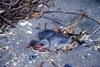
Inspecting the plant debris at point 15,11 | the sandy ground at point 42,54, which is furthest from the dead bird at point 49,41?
the plant debris at point 15,11

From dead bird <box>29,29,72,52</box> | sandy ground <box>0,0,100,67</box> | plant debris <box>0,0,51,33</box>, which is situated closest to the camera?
sandy ground <box>0,0,100,67</box>

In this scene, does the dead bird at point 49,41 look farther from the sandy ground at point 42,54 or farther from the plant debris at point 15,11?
the plant debris at point 15,11

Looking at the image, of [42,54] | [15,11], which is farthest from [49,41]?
[15,11]

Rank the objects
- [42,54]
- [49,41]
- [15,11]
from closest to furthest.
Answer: [42,54], [49,41], [15,11]

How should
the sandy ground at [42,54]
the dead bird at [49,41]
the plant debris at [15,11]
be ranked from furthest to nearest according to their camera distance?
1. the plant debris at [15,11]
2. the dead bird at [49,41]
3. the sandy ground at [42,54]

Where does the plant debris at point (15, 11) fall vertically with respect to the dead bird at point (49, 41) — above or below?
above

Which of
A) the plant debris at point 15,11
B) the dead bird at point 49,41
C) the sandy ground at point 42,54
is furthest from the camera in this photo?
the plant debris at point 15,11

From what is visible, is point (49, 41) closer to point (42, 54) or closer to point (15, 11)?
point (42, 54)

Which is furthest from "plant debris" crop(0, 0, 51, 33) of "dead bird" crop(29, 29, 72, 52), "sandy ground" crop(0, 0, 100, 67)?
"dead bird" crop(29, 29, 72, 52)

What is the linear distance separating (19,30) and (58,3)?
740 millimetres

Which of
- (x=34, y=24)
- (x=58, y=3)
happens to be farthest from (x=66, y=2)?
(x=34, y=24)

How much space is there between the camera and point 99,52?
2.50 m

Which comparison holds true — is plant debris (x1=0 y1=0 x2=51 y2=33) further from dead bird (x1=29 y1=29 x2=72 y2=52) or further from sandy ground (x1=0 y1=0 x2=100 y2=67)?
dead bird (x1=29 y1=29 x2=72 y2=52)

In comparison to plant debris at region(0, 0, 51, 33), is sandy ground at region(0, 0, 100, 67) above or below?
below
